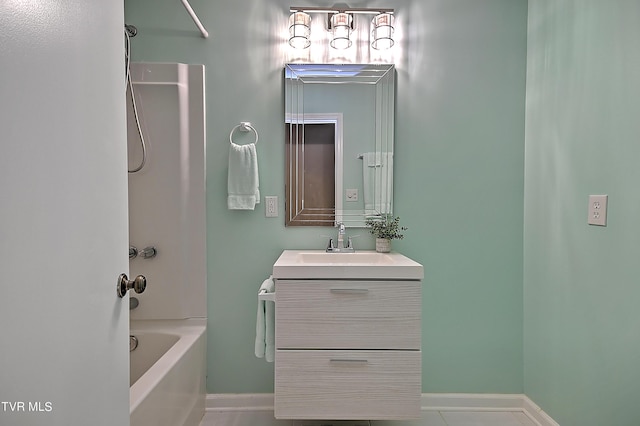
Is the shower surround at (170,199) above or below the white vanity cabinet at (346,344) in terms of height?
above

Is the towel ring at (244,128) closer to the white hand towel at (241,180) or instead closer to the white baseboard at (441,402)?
the white hand towel at (241,180)

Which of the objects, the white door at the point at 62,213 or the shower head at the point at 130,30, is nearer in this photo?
the white door at the point at 62,213

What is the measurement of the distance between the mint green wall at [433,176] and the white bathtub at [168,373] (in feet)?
0.53

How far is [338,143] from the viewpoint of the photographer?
2.14 meters

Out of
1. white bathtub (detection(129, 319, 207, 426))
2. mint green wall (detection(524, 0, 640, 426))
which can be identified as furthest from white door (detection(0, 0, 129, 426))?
mint green wall (detection(524, 0, 640, 426))

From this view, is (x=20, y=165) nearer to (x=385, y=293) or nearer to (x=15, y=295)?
(x=15, y=295)

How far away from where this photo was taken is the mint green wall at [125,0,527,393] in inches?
82.7

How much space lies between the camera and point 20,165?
0.62 metres

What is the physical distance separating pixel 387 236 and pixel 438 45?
41.5 inches

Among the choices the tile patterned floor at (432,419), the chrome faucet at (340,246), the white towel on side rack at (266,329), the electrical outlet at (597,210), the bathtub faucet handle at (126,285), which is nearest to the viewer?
the bathtub faucet handle at (126,285)

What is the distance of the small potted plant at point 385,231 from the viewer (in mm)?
2064

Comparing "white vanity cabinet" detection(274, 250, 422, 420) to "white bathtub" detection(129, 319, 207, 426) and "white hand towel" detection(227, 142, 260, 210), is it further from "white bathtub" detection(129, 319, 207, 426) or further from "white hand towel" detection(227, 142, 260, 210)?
"white hand towel" detection(227, 142, 260, 210)

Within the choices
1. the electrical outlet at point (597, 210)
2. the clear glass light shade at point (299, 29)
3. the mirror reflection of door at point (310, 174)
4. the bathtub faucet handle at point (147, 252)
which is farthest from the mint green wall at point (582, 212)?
the bathtub faucet handle at point (147, 252)

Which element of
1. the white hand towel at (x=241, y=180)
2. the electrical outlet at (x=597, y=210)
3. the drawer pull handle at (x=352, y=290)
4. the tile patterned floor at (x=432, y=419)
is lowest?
the tile patterned floor at (x=432, y=419)
